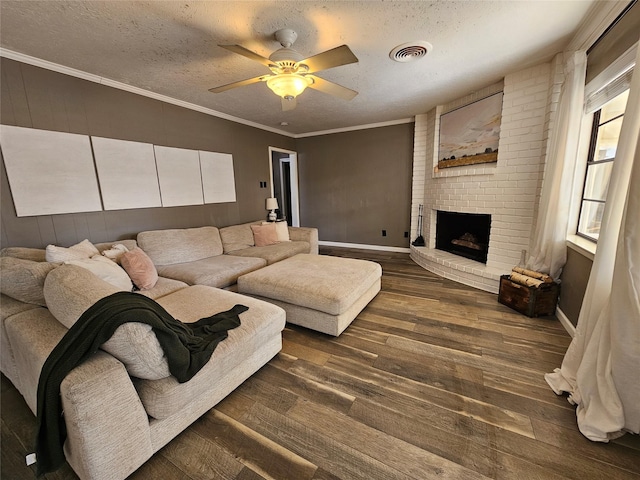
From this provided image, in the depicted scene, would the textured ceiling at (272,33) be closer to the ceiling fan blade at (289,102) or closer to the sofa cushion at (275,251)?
the ceiling fan blade at (289,102)

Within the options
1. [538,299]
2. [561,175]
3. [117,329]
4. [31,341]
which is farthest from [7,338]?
[561,175]

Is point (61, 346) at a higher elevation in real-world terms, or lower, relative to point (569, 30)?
lower

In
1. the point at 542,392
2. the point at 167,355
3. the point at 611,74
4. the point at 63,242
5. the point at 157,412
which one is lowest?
the point at 542,392

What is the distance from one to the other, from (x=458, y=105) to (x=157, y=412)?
4520 mm

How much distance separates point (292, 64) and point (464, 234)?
345cm

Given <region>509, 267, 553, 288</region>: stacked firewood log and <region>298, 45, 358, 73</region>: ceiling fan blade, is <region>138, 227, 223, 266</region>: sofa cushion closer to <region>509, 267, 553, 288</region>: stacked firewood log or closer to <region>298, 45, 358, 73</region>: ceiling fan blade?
<region>298, 45, 358, 73</region>: ceiling fan blade

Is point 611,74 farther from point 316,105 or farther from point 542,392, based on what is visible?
point 316,105

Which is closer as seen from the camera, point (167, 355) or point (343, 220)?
point (167, 355)

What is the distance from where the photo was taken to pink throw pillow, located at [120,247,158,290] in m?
2.31

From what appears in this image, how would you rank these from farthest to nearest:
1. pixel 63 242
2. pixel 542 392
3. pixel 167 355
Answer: pixel 63 242 < pixel 542 392 < pixel 167 355

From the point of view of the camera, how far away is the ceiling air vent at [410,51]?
85.7 inches

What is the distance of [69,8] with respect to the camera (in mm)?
1659

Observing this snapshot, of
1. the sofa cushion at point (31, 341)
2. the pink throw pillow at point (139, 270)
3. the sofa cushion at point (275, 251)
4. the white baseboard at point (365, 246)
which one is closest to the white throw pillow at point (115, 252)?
the pink throw pillow at point (139, 270)

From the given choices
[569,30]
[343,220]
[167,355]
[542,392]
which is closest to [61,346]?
[167,355]
